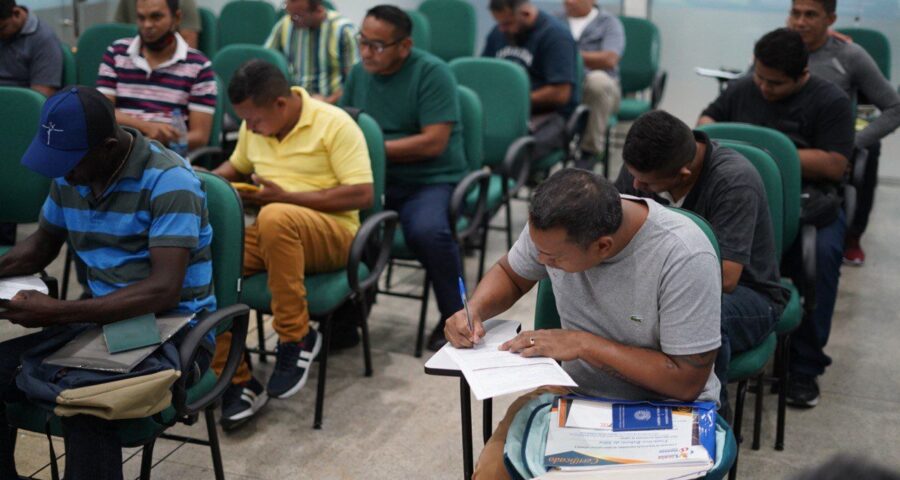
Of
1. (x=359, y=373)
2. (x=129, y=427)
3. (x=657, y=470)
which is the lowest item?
(x=359, y=373)

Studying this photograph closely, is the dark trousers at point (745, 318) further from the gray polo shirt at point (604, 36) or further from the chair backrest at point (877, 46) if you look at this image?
the gray polo shirt at point (604, 36)

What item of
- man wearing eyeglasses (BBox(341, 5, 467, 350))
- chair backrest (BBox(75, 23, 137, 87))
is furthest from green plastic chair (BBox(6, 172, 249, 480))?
chair backrest (BBox(75, 23, 137, 87))

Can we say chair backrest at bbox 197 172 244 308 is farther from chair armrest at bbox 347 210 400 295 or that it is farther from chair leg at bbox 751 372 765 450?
chair leg at bbox 751 372 765 450

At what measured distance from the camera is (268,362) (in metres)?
3.83

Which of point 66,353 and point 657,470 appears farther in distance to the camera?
point 66,353

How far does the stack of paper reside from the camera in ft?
6.17

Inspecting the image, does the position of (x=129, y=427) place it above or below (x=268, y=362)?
above

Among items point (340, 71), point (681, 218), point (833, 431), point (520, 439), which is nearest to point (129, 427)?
point (520, 439)

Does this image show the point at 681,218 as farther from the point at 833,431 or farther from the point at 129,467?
the point at 129,467

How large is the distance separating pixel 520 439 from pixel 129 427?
96cm

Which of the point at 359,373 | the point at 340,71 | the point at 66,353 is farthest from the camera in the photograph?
the point at 340,71

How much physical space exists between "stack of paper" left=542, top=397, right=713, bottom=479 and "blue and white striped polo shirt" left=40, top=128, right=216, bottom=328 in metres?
1.05

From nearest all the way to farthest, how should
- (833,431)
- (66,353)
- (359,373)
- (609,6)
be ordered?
(66,353) → (833,431) → (359,373) → (609,6)

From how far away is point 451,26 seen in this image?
7.12 meters
